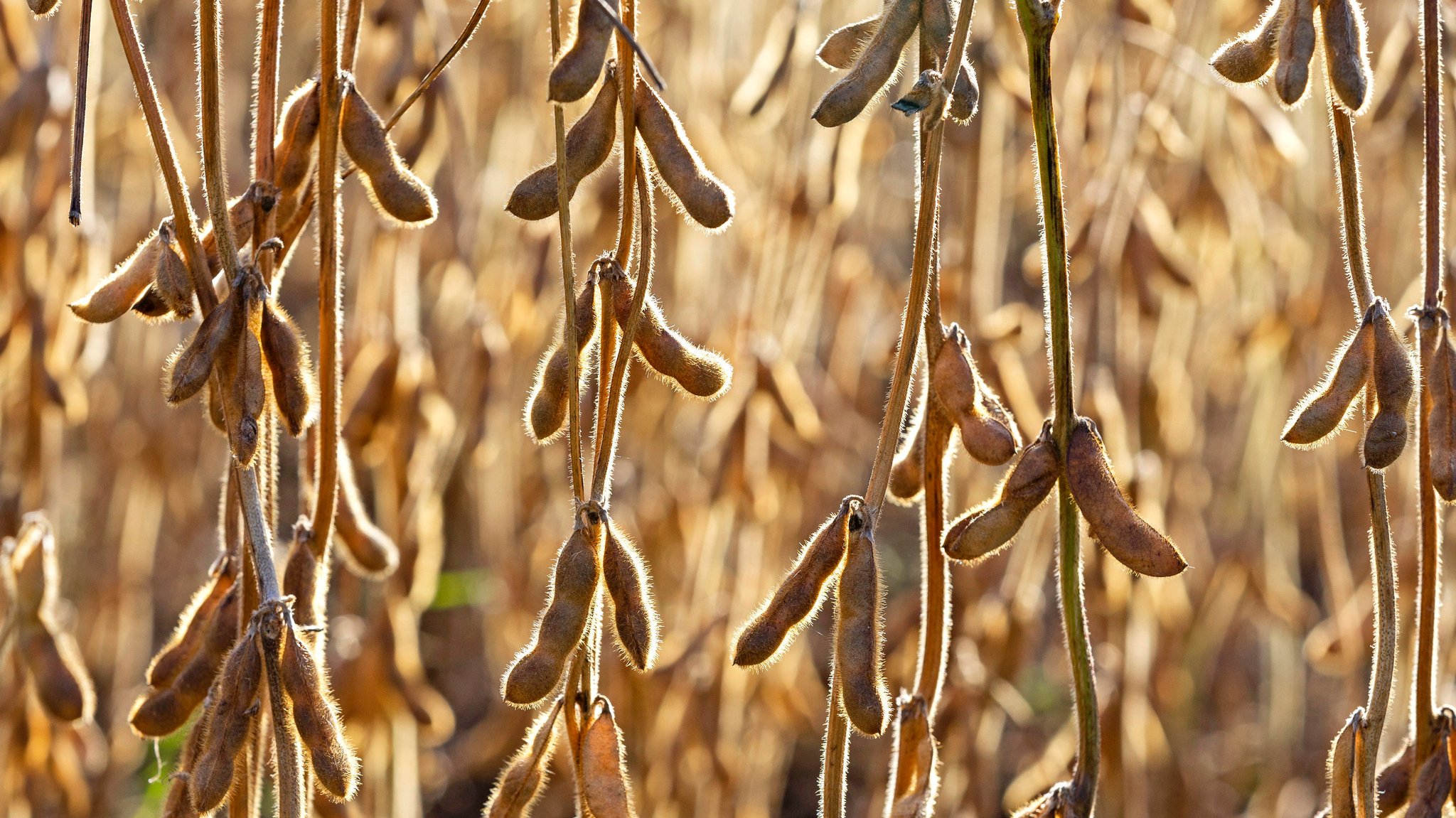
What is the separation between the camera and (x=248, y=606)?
3.07 feet

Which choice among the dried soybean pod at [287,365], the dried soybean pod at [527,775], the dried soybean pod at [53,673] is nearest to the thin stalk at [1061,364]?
the dried soybean pod at [527,775]

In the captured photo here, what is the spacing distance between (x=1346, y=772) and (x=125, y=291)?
2.75 ft

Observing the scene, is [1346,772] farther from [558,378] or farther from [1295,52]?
[558,378]

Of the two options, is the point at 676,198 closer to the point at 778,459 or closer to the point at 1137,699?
the point at 778,459

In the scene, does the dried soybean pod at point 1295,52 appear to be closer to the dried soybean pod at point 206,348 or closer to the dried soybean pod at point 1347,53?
the dried soybean pod at point 1347,53

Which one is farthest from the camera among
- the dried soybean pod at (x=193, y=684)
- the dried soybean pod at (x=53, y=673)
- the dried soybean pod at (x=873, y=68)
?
the dried soybean pod at (x=53, y=673)

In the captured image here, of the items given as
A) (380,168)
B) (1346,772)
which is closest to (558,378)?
(380,168)

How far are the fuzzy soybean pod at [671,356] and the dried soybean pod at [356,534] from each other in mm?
332

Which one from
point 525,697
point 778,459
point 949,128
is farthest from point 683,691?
point 525,697

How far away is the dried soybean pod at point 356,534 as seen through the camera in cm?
111

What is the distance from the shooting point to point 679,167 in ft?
2.76

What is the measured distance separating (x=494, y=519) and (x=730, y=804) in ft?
2.50

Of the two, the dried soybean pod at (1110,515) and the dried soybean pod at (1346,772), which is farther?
the dried soybean pod at (1346,772)

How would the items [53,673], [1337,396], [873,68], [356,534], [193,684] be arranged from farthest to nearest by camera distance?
[53,673]
[356,534]
[193,684]
[1337,396]
[873,68]
